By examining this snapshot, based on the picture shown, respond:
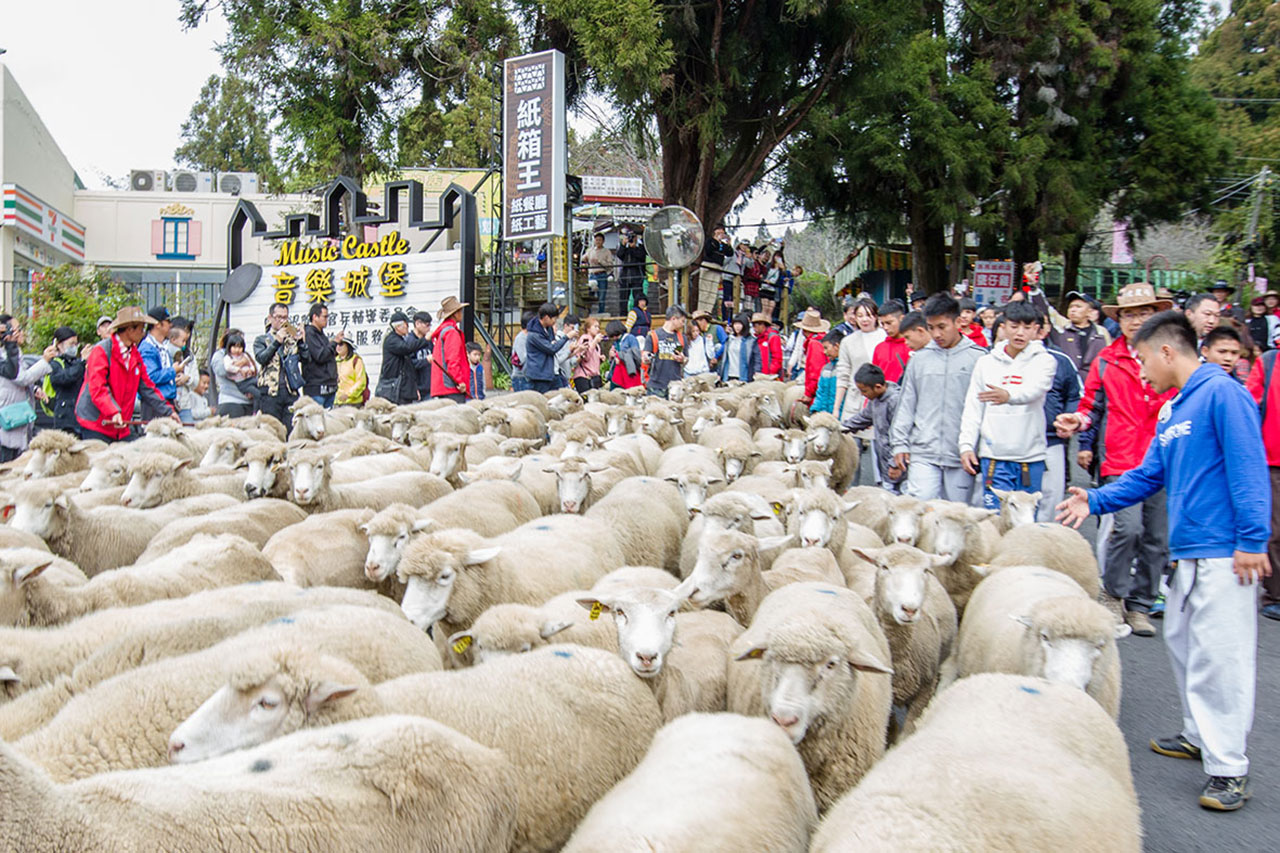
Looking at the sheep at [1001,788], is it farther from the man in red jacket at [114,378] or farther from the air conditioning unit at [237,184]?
the air conditioning unit at [237,184]

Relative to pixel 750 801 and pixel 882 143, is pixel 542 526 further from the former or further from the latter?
pixel 882 143

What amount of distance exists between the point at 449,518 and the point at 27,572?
7.40ft

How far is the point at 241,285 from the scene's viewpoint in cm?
1639

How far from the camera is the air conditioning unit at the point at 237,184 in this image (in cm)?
3438

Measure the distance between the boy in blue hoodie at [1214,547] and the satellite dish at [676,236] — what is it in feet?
42.4

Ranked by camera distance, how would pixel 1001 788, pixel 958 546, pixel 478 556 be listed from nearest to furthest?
pixel 1001 788, pixel 478 556, pixel 958 546

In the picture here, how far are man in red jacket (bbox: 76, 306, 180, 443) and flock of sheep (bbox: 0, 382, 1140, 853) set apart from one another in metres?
1.74

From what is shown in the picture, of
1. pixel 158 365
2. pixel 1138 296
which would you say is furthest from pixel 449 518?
pixel 158 365

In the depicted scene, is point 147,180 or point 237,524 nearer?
point 237,524

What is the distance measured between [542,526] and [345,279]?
36.9 ft

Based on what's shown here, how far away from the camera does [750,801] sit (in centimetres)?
267

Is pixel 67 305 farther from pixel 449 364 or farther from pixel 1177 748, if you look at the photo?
pixel 1177 748

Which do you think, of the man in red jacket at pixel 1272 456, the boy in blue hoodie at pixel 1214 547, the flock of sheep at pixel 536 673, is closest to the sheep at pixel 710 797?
the flock of sheep at pixel 536 673

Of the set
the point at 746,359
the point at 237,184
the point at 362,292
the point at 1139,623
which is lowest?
the point at 1139,623
